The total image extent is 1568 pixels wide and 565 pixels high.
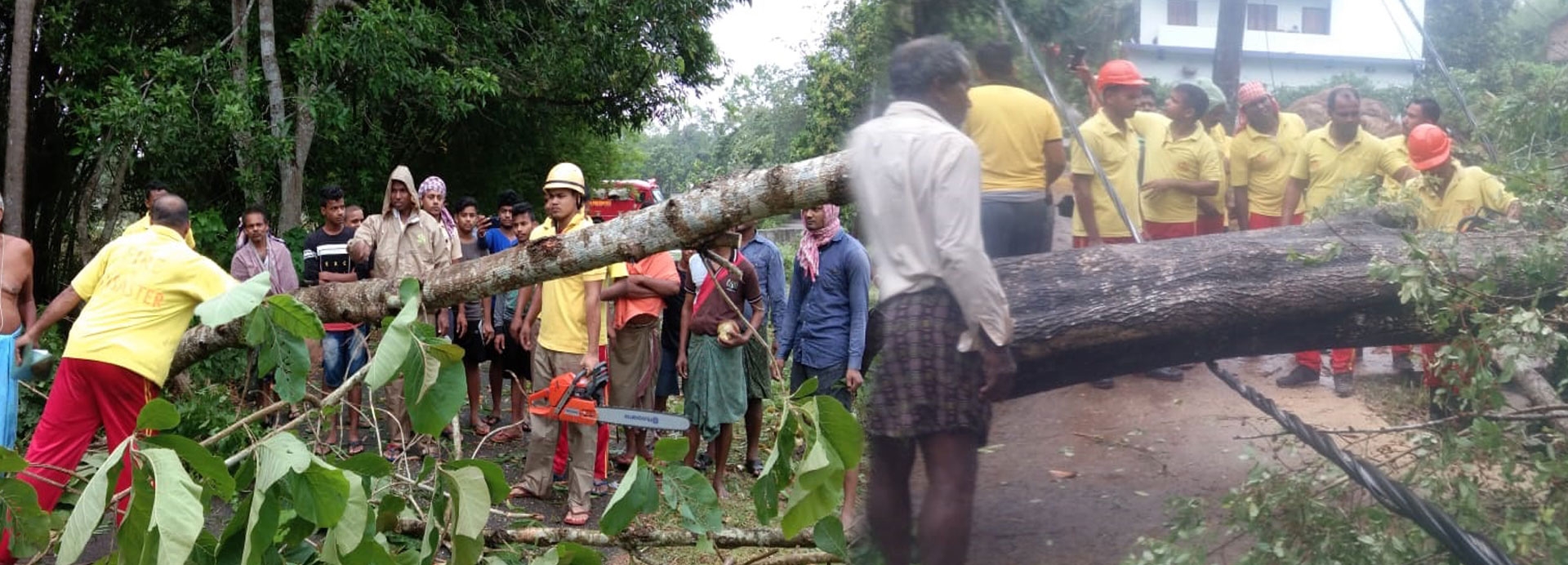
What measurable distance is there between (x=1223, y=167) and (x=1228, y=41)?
11 centimetres

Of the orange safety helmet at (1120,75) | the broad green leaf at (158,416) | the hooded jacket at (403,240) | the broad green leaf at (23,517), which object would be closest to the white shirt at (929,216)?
the orange safety helmet at (1120,75)

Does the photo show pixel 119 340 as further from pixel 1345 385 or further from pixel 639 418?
pixel 1345 385

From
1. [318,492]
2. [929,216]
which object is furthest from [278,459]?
[929,216]

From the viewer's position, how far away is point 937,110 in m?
1.08

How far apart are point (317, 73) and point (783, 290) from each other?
4718mm

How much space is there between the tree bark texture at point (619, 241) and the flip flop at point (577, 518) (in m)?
1.46

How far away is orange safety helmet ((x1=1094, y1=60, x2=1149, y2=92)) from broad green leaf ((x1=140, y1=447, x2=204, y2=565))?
1679mm

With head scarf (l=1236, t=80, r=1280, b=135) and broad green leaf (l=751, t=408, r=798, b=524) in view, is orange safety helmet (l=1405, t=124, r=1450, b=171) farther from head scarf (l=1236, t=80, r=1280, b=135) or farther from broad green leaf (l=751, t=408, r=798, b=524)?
broad green leaf (l=751, t=408, r=798, b=524)

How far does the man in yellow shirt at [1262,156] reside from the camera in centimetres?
95

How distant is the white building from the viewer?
3.14ft

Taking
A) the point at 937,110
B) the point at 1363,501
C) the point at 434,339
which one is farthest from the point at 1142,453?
the point at 434,339

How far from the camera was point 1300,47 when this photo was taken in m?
0.96

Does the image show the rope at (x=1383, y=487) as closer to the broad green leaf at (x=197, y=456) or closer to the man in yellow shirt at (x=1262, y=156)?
the man in yellow shirt at (x=1262, y=156)

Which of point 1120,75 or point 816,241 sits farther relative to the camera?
point 816,241
